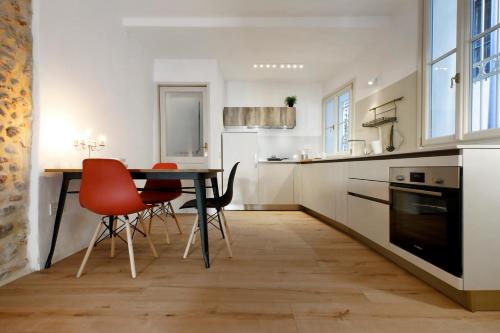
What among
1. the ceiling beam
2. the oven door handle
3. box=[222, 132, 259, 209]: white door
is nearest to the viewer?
the oven door handle

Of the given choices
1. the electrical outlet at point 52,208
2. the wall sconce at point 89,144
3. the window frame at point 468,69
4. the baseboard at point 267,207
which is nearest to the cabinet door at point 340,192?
the window frame at point 468,69

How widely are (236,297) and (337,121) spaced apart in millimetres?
4095

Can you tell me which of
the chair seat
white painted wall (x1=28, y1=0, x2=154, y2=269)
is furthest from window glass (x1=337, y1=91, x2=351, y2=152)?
white painted wall (x1=28, y1=0, x2=154, y2=269)

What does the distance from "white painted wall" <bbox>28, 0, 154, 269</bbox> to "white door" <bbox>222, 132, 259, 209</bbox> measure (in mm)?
1731

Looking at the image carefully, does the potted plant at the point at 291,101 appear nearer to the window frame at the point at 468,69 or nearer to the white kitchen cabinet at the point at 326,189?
the white kitchen cabinet at the point at 326,189

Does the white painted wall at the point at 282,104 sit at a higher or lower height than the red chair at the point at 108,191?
higher

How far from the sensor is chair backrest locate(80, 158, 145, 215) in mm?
1924

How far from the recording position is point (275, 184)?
4.98 metres

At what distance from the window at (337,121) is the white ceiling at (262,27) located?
75 centimetres

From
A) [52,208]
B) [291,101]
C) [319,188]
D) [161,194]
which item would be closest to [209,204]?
[161,194]

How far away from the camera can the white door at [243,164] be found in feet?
16.1

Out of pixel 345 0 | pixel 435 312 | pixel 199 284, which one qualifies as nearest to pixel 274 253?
pixel 199 284

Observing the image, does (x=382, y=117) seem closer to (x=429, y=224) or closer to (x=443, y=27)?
(x=443, y=27)

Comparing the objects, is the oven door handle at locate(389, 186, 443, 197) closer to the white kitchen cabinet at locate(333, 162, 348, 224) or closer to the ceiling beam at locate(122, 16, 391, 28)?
the white kitchen cabinet at locate(333, 162, 348, 224)
